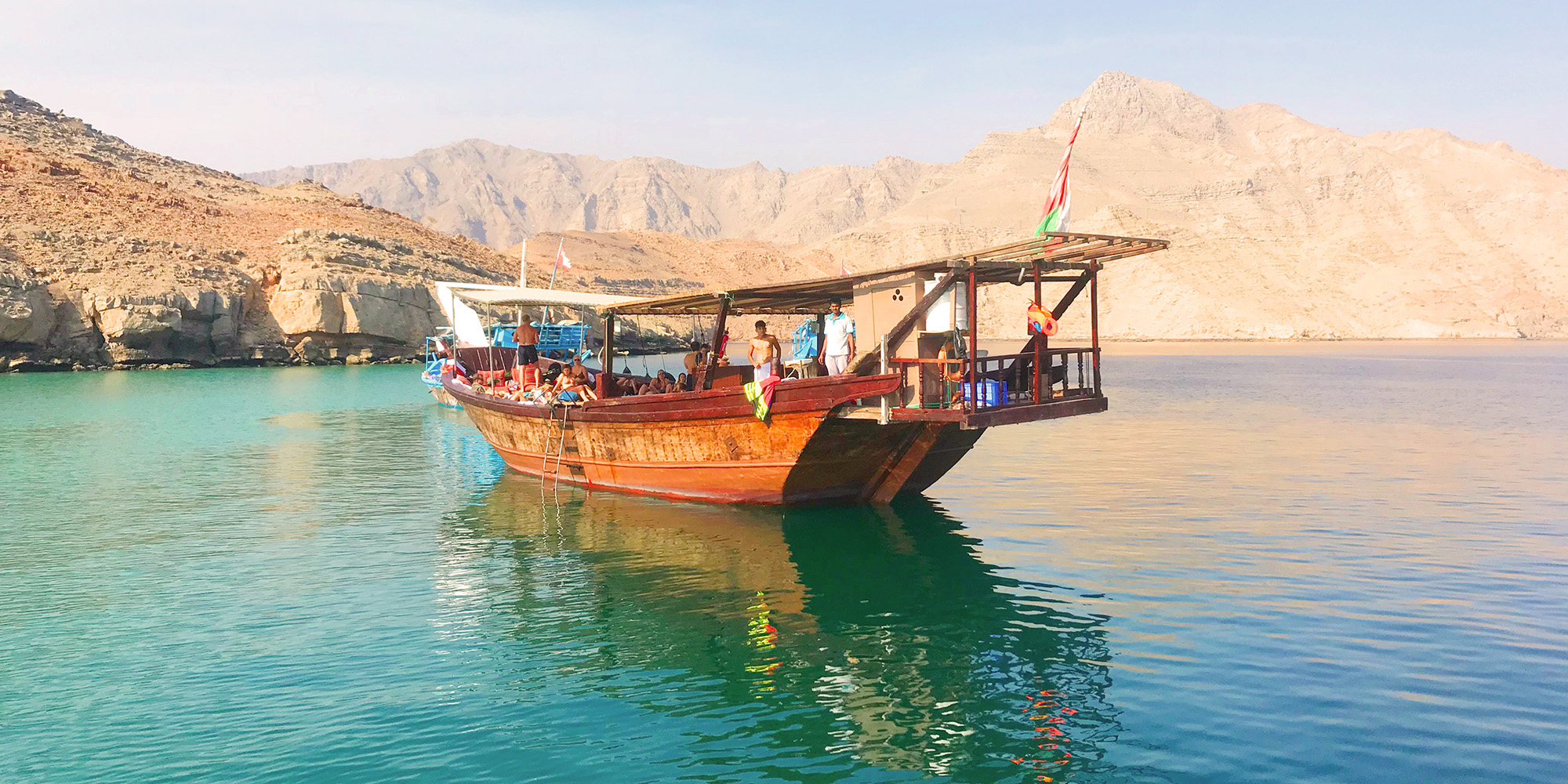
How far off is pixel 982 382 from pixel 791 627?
4.89 m

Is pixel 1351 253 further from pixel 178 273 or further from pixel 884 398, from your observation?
pixel 884 398

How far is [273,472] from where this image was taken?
75.4 ft

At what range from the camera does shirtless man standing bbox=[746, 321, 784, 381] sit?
1585 cm

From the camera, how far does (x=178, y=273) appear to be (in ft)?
206

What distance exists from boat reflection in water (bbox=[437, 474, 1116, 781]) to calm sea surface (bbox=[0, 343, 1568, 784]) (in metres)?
0.06

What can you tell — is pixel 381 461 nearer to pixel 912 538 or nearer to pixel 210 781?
pixel 912 538

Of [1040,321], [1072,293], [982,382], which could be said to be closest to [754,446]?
[982,382]

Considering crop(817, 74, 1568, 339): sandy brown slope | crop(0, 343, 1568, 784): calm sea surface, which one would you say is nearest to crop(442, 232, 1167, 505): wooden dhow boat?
crop(0, 343, 1568, 784): calm sea surface

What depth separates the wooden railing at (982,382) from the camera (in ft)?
46.5

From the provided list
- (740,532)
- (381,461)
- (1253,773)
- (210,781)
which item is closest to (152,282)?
(381,461)

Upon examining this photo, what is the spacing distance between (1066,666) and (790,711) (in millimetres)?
3047

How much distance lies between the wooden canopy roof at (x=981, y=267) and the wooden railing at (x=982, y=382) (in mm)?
1350

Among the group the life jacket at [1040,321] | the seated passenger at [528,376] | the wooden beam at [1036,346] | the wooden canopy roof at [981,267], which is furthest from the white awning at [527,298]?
the life jacket at [1040,321]

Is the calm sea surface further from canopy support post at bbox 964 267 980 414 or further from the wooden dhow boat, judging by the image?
canopy support post at bbox 964 267 980 414
